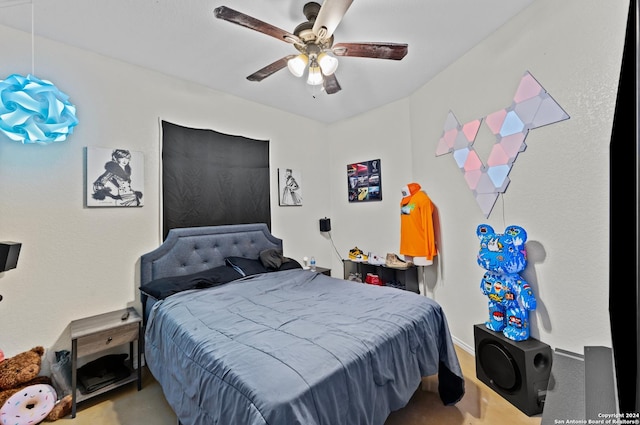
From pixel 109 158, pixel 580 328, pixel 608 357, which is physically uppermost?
pixel 109 158

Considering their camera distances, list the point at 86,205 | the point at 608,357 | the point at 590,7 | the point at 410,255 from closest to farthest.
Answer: the point at 608,357 → the point at 590,7 → the point at 86,205 → the point at 410,255

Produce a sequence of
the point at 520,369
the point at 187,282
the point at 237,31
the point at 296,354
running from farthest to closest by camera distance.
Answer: the point at 187,282
the point at 237,31
the point at 520,369
the point at 296,354

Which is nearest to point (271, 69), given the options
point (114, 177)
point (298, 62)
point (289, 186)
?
point (298, 62)

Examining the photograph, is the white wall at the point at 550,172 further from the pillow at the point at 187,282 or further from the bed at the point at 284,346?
the pillow at the point at 187,282

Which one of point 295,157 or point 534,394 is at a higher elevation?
point 295,157

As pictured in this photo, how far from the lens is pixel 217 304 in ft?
6.55

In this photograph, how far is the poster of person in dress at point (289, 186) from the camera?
12.2ft

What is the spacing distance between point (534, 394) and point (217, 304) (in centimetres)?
223

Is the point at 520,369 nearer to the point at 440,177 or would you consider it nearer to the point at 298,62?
the point at 440,177

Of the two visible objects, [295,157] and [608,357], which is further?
[295,157]

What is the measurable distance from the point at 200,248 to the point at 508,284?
2.78 metres

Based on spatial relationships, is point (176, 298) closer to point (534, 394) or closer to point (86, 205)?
point (86, 205)

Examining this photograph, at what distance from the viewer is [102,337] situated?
2.00 meters

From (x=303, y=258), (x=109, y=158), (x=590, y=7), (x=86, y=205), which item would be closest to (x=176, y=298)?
(x=86, y=205)
